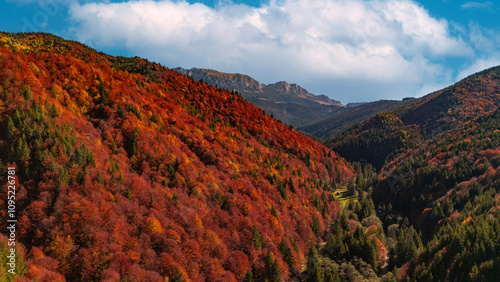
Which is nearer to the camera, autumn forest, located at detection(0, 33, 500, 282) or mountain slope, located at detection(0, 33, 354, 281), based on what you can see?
mountain slope, located at detection(0, 33, 354, 281)

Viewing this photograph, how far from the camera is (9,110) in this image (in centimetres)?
8912

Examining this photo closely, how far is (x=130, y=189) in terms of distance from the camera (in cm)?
9738

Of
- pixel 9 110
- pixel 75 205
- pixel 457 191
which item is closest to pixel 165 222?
pixel 75 205

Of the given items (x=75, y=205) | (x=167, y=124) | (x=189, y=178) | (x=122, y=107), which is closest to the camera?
(x=75, y=205)

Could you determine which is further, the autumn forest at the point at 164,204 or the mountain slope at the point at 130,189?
the autumn forest at the point at 164,204

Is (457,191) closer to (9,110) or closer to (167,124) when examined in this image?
(167,124)

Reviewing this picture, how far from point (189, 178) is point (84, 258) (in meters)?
50.7

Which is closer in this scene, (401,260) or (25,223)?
(25,223)

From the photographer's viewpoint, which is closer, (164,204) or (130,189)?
(130,189)

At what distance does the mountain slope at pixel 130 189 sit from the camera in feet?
253

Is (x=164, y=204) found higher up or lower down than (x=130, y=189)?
lower down

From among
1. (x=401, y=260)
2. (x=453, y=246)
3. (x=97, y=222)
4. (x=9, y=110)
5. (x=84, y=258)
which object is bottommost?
(x=401, y=260)

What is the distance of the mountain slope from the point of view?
77.0 meters

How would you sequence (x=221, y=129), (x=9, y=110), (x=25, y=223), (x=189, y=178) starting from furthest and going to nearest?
(x=221, y=129), (x=189, y=178), (x=9, y=110), (x=25, y=223)
